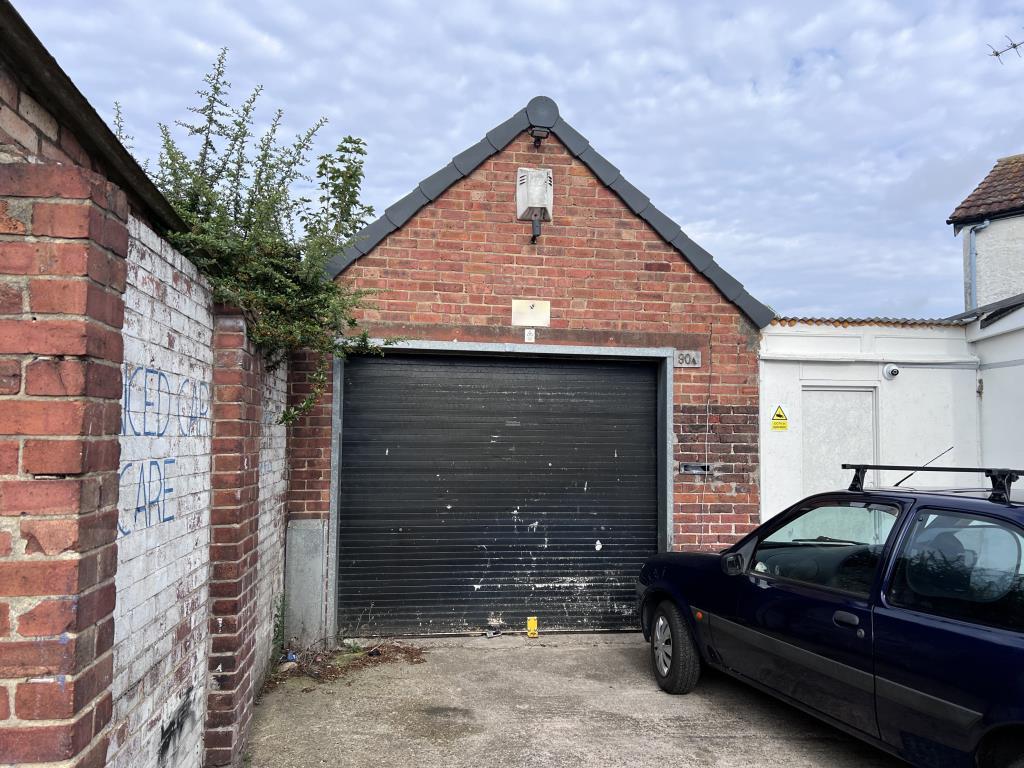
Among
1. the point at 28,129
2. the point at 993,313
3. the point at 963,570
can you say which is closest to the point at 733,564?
the point at 963,570


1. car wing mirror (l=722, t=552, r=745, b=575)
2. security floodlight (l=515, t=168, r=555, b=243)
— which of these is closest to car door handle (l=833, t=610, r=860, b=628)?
car wing mirror (l=722, t=552, r=745, b=575)

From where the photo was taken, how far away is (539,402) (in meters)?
7.02

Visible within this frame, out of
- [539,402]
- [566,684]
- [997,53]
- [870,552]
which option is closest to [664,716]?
[566,684]

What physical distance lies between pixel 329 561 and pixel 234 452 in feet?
8.71

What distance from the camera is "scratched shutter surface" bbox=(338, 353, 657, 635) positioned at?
6730mm

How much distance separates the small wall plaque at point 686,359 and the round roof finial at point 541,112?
8.09 ft

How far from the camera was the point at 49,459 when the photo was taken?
210 centimetres

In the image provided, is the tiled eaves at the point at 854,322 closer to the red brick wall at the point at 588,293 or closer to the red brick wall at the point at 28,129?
the red brick wall at the point at 588,293

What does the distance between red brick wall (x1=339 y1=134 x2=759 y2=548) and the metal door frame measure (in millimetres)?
75

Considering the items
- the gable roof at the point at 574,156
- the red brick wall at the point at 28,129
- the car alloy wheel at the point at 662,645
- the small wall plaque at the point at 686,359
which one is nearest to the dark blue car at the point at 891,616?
the car alloy wheel at the point at 662,645

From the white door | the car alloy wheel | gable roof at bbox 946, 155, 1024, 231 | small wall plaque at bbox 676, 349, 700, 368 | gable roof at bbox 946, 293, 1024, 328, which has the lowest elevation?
the car alloy wheel

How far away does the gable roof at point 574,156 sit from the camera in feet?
21.7

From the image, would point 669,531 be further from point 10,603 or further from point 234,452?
point 10,603

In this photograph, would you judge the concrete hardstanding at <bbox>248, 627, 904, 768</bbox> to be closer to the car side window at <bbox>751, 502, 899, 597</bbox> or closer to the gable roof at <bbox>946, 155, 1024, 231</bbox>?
the car side window at <bbox>751, 502, 899, 597</bbox>
